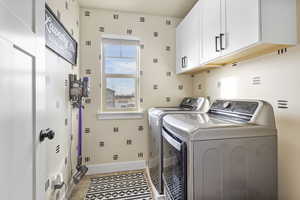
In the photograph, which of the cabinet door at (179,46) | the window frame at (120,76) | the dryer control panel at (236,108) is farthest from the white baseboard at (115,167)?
the cabinet door at (179,46)

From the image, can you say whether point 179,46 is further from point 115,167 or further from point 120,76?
point 115,167

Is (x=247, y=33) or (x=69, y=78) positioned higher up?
(x=247, y=33)

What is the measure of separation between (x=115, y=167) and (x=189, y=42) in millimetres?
2081

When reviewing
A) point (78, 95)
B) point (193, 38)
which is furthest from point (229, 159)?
point (78, 95)

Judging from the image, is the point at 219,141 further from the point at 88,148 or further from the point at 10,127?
the point at 88,148

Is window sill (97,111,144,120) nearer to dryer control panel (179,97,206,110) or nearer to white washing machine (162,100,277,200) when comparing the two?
dryer control panel (179,97,206,110)

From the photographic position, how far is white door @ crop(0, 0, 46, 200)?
544 millimetres

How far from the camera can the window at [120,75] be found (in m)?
2.53

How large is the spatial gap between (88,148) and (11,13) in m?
2.13

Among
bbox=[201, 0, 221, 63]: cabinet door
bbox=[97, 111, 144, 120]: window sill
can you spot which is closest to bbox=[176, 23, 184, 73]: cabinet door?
bbox=[201, 0, 221, 63]: cabinet door

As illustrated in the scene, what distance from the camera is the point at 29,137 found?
0.72 metres

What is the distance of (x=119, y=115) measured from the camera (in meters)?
2.49

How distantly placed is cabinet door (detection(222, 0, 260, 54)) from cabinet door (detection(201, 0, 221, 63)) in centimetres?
8

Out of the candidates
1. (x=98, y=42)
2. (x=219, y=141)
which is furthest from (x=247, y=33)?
(x=98, y=42)
